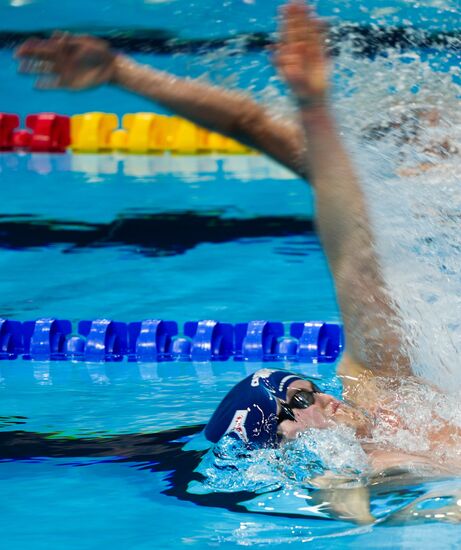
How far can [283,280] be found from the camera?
5.26 meters

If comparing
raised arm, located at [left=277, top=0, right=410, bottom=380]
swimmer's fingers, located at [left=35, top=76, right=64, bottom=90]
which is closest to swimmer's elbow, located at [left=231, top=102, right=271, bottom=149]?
raised arm, located at [left=277, top=0, right=410, bottom=380]

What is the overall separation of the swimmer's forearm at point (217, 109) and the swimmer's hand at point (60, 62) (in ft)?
0.36

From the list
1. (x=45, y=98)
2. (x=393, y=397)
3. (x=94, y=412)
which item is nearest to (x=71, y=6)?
(x=45, y=98)

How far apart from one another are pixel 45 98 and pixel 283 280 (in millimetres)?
5450

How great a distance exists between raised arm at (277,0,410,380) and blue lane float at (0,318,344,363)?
142 cm

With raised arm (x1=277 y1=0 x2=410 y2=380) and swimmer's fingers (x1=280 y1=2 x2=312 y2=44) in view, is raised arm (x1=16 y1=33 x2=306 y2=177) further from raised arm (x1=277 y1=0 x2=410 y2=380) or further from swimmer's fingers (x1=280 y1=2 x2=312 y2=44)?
swimmer's fingers (x1=280 y1=2 x2=312 y2=44)

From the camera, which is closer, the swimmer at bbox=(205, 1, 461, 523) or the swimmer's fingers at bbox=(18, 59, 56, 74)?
the swimmer at bbox=(205, 1, 461, 523)

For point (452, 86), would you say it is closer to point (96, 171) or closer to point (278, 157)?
point (96, 171)

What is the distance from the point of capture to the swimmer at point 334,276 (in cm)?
256

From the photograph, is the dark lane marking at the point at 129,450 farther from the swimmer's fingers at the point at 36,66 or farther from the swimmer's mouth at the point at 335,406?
the swimmer's fingers at the point at 36,66

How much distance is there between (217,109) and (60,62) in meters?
0.39

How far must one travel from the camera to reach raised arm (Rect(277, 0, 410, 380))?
243cm

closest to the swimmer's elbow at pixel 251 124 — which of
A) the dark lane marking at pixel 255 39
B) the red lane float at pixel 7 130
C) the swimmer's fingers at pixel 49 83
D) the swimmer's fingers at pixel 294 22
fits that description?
the swimmer's fingers at pixel 294 22

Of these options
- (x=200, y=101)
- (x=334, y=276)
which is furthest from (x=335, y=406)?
(x=200, y=101)
